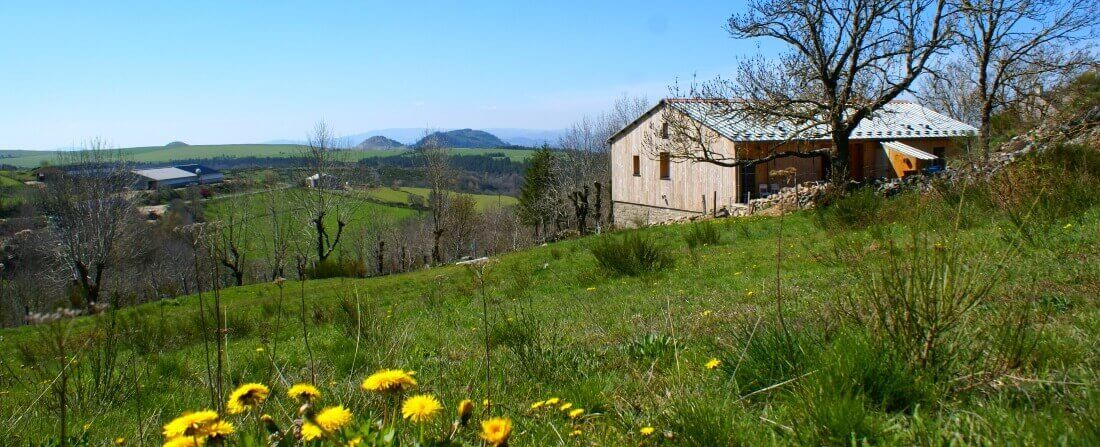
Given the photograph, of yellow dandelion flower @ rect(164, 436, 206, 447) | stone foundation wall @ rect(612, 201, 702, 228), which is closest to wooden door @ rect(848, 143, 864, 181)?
Answer: stone foundation wall @ rect(612, 201, 702, 228)

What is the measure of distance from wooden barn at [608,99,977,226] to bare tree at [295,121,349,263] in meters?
14.8

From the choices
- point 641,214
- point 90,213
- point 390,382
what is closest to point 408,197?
point 90,213

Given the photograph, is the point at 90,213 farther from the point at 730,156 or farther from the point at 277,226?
the point at 730,156

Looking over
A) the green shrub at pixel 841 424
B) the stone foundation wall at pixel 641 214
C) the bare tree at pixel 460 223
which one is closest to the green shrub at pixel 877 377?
the green shrub at pixel 841 424

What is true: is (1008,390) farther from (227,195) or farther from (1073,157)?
(227,195)

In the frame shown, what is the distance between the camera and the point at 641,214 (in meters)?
30.6

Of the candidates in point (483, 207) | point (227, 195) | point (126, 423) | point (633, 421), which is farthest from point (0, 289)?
point (633, 421)

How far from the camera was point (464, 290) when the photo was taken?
1083 cm

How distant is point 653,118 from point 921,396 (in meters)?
27.7

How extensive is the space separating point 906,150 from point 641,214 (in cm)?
1114

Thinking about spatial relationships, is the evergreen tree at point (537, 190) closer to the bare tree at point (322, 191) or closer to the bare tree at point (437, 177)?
the bare tree at point (437, 177)

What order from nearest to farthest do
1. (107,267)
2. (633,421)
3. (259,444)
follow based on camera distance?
(259,444) < (633,421) < (107,267)

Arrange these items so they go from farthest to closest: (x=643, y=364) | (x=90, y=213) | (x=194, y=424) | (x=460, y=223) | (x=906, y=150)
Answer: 1. (x=460, y=223)
2. (x=90, y=213)
3. (x=906, y=150)
4. (x=643, y=364)
5. (x=194, y=424)

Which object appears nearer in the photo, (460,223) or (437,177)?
(437,177)
